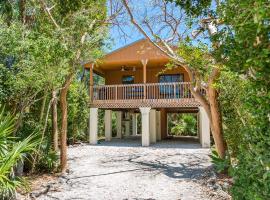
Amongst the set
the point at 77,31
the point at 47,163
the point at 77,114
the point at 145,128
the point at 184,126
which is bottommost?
the point at 47,163

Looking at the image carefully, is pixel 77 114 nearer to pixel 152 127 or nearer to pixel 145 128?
pixel 145 128

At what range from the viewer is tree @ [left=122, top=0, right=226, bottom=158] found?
697 cm

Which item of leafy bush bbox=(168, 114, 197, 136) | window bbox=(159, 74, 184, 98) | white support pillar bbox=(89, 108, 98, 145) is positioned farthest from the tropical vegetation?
leafy bush bbox=(168, 114, 197, 136)

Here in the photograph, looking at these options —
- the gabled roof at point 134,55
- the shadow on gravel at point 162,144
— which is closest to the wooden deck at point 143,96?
the gabled roof at point 134,55

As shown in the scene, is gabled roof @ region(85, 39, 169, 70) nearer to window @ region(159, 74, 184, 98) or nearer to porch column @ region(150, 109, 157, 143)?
window @ region(159, 74, 184, 98)

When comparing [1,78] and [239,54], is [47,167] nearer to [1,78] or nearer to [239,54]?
[1,78]

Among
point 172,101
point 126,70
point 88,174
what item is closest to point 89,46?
point 88,174

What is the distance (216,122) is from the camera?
8.79 metres

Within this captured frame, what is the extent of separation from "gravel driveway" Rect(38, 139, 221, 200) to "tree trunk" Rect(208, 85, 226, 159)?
4.10 feet

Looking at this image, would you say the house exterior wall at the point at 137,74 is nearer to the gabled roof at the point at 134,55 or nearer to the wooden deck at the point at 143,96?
the wooden deck at the point at 143,96

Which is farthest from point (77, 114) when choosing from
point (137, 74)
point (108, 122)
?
point (137, 74)

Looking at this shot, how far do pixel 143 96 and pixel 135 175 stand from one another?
28.8ft

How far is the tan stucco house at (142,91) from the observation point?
17116 mm

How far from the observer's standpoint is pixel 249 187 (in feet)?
10.2
